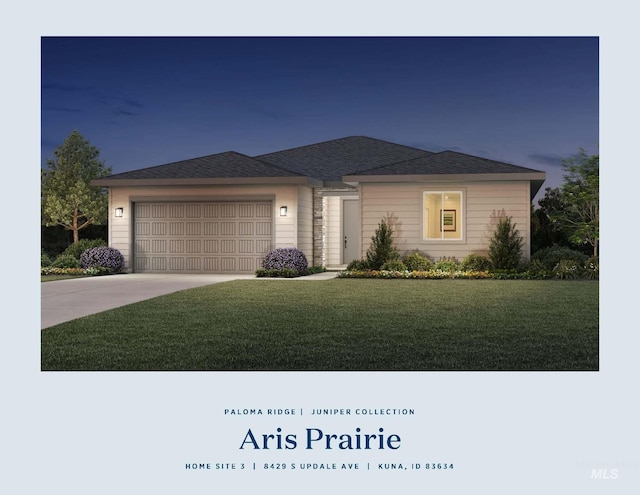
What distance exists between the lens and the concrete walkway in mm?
10992

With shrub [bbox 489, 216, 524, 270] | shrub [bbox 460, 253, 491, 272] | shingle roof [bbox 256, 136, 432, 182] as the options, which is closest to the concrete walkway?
shrub [bbox 460, 253, 491, 272]

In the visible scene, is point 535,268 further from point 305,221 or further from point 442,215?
point 305,221

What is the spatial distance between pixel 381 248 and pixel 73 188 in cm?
1490

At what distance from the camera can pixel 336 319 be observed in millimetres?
9984

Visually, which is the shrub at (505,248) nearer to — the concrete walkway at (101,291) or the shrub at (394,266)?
the shrub at (394,266)

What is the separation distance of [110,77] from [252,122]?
16.4ft

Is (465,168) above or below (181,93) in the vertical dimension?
below

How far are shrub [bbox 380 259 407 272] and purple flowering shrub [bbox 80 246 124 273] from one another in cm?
716

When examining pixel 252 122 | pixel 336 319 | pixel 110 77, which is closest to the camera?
pixel 336 319

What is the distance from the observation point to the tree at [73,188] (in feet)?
92.7

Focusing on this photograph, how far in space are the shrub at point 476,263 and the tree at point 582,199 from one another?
3265mm

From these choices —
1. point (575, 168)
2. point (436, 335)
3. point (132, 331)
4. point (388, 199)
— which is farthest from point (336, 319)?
point (575, 168)

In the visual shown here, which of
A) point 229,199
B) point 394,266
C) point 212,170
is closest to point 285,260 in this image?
point 229,199
